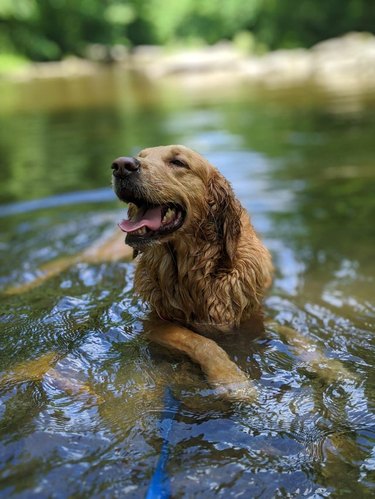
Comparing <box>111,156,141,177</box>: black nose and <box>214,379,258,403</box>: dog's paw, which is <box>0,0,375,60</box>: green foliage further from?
<box>214,379,258,403</box>: dog's paw

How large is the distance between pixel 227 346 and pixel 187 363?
0.44 metres

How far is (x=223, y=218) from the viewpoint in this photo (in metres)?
4.54

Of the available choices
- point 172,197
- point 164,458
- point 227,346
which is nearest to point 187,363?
point 227,346

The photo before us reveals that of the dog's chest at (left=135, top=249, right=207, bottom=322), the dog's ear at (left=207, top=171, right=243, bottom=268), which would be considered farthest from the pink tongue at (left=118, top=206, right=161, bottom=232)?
the dog's ear at (left=207, top=171, right=243, bottom=268)

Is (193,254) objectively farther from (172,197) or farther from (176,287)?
(172,197)

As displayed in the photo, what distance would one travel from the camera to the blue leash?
8.79 feet

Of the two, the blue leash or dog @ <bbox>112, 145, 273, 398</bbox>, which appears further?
dog @ <bbox>112, 145, 273, 398</bbox>

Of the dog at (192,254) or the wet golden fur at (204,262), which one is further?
the wet golden fur at (204,262)

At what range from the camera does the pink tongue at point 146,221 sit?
13.6 ft

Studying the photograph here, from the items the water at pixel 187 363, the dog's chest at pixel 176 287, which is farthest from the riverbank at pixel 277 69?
the dog's chest at pixel 176 287

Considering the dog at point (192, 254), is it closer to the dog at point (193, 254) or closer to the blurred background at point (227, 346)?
the dog at point (193, 254)

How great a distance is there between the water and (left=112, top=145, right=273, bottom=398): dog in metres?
0.27

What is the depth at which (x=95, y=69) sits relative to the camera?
150ft

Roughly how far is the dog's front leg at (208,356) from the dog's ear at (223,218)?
70cm
